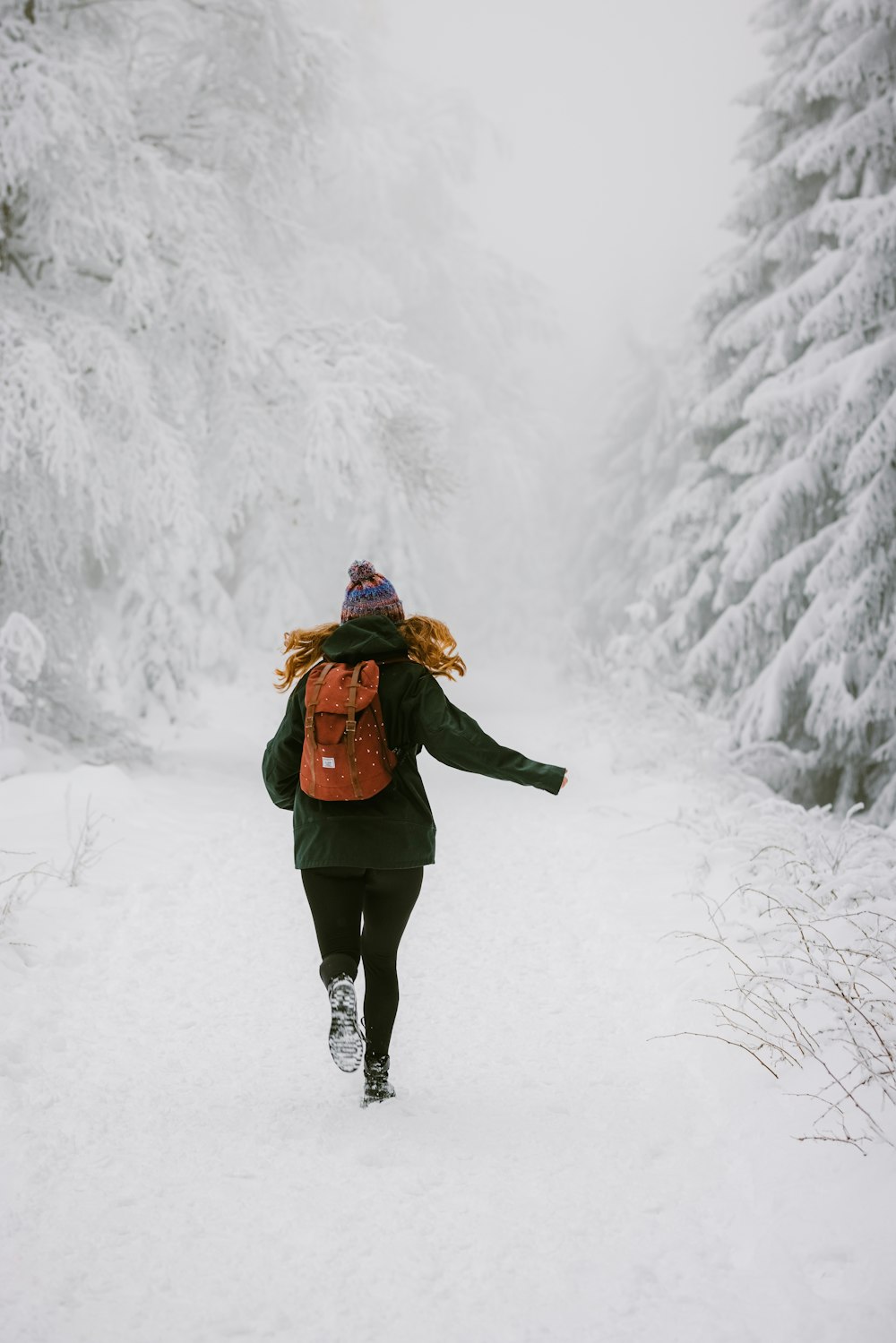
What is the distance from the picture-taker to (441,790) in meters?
9.63

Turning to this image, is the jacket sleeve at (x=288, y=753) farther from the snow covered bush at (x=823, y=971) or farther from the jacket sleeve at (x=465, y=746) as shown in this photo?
the snow covered bush at (x=823, y=971)

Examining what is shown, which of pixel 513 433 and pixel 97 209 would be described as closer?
pixel 97 209

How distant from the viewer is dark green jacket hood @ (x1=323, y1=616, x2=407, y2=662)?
3.40 m

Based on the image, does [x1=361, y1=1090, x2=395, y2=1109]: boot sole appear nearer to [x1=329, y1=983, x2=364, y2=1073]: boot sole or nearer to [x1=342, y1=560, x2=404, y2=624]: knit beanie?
[x1=329, y1=983, x2=364, y2=1073]: boot sole

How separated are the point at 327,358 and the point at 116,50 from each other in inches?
131

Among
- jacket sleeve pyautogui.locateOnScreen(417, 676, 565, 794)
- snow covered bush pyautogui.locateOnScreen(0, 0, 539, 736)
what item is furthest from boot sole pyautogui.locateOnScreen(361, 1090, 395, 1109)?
snow covered bush pyautogui.locateOnScreen(0, 0, 539, 736)

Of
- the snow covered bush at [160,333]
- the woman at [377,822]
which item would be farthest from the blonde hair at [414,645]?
the snow covered bush at [160,333]

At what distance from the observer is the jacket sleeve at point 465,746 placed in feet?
10.6

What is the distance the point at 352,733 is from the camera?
10.6 ft

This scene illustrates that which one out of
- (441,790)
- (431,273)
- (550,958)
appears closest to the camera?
(550,958)

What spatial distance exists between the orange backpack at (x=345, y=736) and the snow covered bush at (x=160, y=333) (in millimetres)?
4373

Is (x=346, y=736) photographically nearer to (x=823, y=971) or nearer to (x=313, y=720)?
(x=313, y=720)

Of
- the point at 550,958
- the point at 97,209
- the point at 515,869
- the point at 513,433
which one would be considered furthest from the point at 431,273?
the point at 550,958

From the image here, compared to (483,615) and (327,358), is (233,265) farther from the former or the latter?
(483,615)
